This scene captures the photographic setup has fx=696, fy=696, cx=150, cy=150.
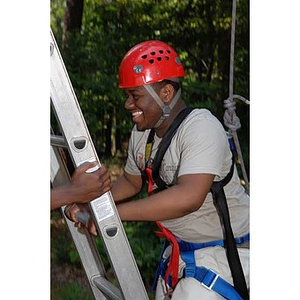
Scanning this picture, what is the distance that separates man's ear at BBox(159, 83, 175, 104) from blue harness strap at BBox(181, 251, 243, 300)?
0.52 m

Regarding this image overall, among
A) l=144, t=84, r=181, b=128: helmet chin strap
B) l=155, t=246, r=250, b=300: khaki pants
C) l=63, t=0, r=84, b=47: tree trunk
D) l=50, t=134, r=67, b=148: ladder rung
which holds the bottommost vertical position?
l=63, t=0, r=84, b=47: tree trunk

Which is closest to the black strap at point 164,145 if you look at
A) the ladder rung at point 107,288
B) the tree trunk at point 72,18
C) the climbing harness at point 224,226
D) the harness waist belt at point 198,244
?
the climbing harness at point 224,226

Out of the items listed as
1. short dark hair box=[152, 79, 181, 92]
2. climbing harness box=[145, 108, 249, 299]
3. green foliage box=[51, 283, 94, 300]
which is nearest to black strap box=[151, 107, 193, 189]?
climbing harness box=[145, 108, 249, 299]

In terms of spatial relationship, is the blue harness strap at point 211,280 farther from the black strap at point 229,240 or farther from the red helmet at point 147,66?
the red helmet at point 147,66

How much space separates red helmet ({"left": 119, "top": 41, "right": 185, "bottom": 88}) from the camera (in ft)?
7.06

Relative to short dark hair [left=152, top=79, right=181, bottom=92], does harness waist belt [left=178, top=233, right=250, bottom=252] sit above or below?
below

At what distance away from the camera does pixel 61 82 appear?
1.73 m

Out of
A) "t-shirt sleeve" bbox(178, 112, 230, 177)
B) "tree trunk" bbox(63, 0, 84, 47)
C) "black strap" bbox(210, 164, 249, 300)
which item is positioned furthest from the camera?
"tree trunk" bbox(63, 0, 84, 47)

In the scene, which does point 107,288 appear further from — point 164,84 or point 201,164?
point 164,84

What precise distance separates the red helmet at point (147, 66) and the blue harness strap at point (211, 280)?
59cm

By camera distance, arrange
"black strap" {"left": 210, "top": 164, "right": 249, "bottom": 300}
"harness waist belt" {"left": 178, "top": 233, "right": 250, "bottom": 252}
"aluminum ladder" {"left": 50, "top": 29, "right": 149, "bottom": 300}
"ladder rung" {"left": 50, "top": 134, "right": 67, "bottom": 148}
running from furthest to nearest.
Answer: "harness waist belt" {"left": 178, "top": 233, "right": 250, "bottom": 252}, "black strap" {"left": 210, "top": 164, "right": 249, "bottom": 300}, "ladder rung" {"left": 50, "top": 134, "right": 67, "bottom": 148}, "aluminum ladder" {"left": 50, "top": 29, "right": 149, "bottom": 300}

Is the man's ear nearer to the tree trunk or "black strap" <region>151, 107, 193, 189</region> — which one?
"black strap" <region>151, 107, 193, 189</region>

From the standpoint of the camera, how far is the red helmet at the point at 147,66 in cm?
215
